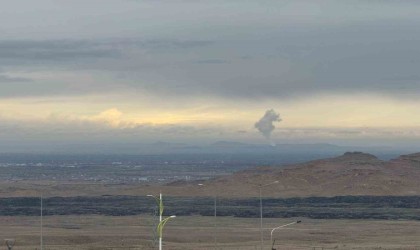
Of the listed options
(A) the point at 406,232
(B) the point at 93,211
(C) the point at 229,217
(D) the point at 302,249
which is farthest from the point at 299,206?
(D) the point at 302,249

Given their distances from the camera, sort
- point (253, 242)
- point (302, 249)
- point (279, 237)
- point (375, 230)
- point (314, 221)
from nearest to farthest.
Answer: point (302, 249)
point (253, 242)
point (279, 237)
point (375, 230)
point (314, 221)

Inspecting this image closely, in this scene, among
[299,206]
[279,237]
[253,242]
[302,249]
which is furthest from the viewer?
[299,206]

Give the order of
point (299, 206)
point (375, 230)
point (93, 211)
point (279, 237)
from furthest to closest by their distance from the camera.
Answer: point (299, 206), point (93, 211), point (375, 230), point (279, 237)

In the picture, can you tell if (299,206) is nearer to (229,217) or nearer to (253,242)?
(229,217)

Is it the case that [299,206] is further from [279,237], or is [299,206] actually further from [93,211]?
[279,237]

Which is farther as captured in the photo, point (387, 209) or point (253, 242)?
point (387, 209)

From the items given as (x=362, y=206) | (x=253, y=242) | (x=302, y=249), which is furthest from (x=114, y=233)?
(x=362, y=206)
